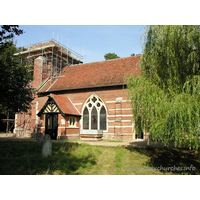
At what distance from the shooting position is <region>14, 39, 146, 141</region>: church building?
19422 mm

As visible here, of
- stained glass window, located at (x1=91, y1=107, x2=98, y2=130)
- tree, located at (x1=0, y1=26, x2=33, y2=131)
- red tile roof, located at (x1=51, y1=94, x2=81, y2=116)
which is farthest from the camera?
stained glass window, located at (x1=91, y1=107, x2=98, y2=130)

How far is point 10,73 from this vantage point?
1276 centimetres

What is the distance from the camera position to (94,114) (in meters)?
21.7

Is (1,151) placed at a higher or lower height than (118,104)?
lower

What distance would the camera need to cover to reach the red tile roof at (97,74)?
2120cm

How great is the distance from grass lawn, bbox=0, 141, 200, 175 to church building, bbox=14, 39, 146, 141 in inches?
237

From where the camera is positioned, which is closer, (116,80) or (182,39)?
(182,39)

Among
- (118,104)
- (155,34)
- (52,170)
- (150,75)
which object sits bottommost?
(52,170)

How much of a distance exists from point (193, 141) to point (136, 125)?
A: 4.09 metres

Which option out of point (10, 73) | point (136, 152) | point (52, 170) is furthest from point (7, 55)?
point (136, 152)

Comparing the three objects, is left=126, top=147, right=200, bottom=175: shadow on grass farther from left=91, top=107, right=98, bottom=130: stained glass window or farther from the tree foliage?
the tree foliage

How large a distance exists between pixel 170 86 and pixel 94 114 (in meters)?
12.9

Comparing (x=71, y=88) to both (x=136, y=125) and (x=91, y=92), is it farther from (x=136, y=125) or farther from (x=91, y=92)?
(x=136, y=125)

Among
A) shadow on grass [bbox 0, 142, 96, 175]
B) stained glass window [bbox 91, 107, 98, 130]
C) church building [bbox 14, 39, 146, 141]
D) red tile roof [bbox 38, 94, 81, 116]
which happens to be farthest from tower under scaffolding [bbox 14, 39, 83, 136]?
shadow on grass [bbox 0, 142, 96, 175]
